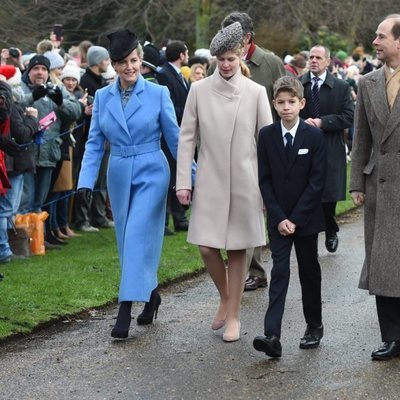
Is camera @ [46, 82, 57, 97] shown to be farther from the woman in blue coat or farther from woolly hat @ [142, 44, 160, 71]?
the woman in blue coat

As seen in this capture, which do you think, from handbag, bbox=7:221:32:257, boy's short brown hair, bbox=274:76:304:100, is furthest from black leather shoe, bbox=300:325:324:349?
handbag, bbox=7:221:32:257

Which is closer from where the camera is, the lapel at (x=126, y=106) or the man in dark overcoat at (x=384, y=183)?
the man in dark overcoat at (x=384, y=183)

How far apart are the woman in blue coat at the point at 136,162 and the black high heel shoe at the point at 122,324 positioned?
9cm

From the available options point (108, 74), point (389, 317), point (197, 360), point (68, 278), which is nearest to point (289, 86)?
point (389, 317)

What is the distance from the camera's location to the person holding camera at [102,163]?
13.9 m

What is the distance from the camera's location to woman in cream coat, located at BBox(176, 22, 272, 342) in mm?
8453

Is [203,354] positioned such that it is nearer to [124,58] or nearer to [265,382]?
[265,382]

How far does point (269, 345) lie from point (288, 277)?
1.63 feet

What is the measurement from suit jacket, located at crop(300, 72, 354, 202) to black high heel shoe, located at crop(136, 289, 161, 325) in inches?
135

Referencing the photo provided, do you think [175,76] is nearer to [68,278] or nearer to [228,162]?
[68,278]

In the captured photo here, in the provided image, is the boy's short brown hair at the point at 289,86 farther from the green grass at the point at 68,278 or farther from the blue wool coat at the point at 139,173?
the green grass at the point at 68,278

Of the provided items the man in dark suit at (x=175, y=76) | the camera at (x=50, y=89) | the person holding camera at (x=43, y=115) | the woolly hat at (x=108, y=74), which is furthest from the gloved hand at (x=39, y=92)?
the woolly hat at (x=108, y=74)

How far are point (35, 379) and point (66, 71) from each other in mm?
6987

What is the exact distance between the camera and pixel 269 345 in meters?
7.57
